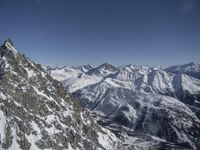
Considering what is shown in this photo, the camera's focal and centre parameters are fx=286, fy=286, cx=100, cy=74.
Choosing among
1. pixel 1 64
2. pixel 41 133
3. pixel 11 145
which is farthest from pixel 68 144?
pixel 1 64

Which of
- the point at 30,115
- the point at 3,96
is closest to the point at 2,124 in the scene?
the point at 3,96

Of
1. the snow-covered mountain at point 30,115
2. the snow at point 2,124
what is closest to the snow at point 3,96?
the snow-covered mountain at point 30,115

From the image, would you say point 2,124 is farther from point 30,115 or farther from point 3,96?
point 30,115

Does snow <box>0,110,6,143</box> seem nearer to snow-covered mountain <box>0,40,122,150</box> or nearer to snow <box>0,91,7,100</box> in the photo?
snow-covered mountain <box>0,40,122,150</box>

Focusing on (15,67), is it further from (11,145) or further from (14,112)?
(11,145)

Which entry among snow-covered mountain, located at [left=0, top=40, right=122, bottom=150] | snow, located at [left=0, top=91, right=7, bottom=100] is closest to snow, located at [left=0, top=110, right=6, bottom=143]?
snow-covered mountain, located at [left=0, top=40, right=122, bottom=150]

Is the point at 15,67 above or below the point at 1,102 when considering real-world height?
above

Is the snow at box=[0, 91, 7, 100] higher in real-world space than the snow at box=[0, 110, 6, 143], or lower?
higher

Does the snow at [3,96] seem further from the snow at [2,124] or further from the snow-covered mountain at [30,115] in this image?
the snow at [2,124]

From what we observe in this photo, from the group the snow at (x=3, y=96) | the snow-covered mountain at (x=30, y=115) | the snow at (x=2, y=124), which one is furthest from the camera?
the snow at (x=3, y=96)
